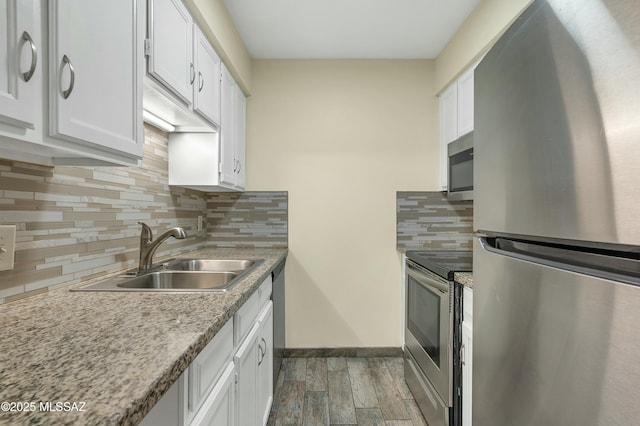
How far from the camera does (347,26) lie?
2.21 m

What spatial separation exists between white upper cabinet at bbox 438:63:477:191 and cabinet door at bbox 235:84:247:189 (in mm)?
1603

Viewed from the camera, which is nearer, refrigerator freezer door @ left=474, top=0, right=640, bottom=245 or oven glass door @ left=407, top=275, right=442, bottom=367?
refrigerator freezer door @ left=474, top=0, right=640, bottom=245

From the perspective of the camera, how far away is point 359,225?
2.69 metres

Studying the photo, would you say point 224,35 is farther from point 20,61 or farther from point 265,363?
point 265,363

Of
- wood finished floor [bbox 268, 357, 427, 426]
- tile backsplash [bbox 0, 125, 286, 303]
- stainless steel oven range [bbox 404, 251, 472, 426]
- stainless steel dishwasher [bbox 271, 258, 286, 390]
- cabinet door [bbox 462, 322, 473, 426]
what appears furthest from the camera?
stainless steel dishwasher [bbox 271, 258, 286, 390]

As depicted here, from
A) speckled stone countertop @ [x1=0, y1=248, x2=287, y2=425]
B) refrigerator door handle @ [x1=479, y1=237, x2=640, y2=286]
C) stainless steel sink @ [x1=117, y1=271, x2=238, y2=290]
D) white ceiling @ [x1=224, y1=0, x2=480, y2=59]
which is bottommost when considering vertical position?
stainless steel sink @ [x1=117, y1=271, x2=238, y2=290]

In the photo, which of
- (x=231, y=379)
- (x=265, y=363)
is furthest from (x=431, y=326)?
(x=231, y=379)

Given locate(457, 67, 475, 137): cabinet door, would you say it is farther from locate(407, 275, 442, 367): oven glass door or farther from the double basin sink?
the double basin sink

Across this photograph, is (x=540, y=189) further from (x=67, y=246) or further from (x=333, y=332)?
(x=333, y=332)

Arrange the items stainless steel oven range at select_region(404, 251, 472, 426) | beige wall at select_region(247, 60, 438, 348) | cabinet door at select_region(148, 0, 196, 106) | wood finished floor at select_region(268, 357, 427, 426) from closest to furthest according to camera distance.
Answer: cabinet door at select_region(148, 0, 196, 106)
stainless steel oven range at select_region(404, 251, 472, 426)
wood finished floor at select_region(268, 357, 427, 426)
beige wall at select_region(247, 60, 438, 348)

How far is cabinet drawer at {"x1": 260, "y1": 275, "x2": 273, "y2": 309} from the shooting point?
164 centimetres

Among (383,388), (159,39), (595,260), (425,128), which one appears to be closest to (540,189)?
(595,260)

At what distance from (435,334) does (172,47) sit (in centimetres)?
188

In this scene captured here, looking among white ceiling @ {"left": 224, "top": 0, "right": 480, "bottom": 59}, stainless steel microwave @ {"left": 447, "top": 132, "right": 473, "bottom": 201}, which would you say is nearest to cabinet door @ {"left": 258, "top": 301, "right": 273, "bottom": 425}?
stainless steel microwave @ {"left": 447, "top": 132, "right": 473, "bottom": 201}
